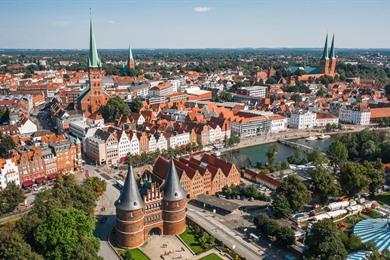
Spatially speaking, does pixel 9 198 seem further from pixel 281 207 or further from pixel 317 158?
pixel 317 158


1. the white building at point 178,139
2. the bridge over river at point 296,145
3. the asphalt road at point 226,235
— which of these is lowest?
the asphalt road at point 226,235

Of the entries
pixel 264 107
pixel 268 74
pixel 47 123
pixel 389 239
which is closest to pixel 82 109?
pixel 47 123

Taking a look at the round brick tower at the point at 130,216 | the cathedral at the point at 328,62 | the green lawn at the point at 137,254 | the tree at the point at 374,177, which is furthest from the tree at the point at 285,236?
the cathedral at the point at 328,62

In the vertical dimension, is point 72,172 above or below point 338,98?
below

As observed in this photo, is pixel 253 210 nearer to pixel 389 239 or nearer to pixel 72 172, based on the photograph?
pixel 389 239

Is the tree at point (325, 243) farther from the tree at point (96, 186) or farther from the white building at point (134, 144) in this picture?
the white building at point (134, 144)

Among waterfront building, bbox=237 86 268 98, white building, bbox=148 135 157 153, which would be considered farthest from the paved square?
waterfront building, bbox=237 86 268 98
